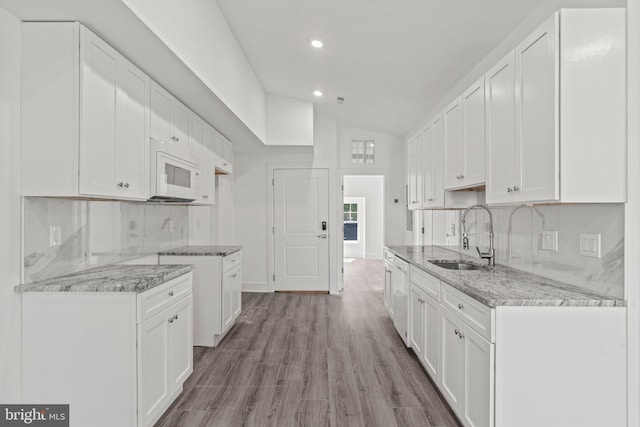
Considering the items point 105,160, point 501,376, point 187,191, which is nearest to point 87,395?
point 105,160

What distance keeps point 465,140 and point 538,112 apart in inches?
34.2

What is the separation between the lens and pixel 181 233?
3750 millimetres

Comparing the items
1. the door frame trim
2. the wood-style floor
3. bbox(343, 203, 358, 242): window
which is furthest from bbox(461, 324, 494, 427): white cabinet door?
bbox(343, 203, 358, 242): window

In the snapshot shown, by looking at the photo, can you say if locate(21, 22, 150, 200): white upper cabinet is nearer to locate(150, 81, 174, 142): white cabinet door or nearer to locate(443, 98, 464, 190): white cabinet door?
locate(150, 81, 174, 142): white cabinet door

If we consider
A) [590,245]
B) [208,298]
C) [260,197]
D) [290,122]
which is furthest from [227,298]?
[590,245]

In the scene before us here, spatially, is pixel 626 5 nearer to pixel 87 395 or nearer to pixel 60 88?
pixel 60 88

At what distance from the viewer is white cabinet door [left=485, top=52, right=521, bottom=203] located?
74.5 inches

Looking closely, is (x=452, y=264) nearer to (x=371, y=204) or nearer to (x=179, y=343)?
(x=179, y=343)

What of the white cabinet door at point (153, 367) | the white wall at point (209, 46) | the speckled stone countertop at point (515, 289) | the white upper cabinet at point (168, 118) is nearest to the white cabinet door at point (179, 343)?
the white cabinet door at point (153, 367)

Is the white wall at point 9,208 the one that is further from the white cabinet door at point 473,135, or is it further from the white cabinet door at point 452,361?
the white cabinet door at point 473,135

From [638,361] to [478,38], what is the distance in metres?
2.43

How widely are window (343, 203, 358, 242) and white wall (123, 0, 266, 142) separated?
6.01 meters

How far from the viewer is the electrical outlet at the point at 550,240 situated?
1.97 meters

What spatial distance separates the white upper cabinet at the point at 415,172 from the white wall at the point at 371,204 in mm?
5819
